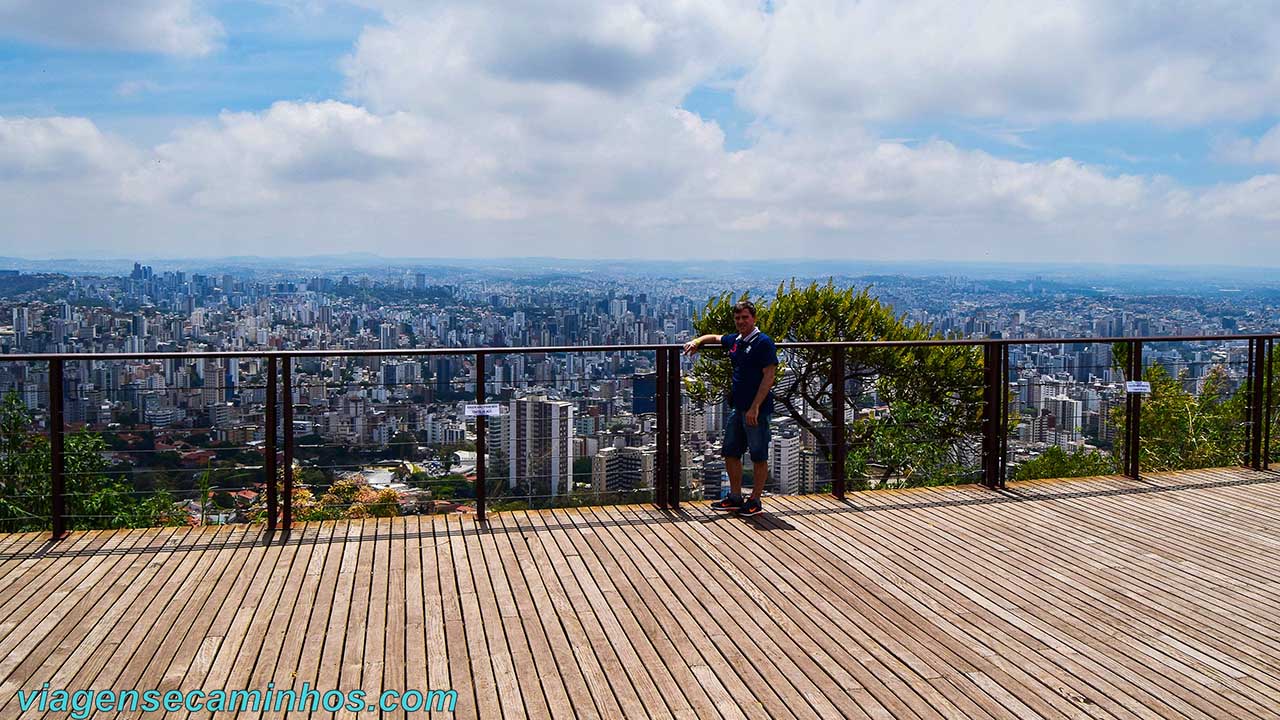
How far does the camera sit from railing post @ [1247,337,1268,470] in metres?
7.54

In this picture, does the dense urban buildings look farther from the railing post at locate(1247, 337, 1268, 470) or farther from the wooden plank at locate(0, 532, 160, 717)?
the wooden plank at locate(0, 532, 160, 717)

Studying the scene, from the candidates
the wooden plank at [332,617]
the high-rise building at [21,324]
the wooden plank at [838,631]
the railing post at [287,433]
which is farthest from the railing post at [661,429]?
the high-rise building at [21,324]

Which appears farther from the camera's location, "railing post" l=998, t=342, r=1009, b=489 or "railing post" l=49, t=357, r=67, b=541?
"railing post" l=998, t=342, r=1009, b=489

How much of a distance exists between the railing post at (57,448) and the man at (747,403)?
3.48 metres

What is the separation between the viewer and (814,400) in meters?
12.9

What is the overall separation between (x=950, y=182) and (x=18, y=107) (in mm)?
30382

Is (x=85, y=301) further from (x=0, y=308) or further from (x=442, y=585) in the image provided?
(x=442, y=585)

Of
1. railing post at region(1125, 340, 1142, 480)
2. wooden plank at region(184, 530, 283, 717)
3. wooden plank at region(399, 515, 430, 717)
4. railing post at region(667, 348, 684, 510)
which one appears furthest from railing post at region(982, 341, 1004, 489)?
wooden plank at region(184, 530, 283, 717)

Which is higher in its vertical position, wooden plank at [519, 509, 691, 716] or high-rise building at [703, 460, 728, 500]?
high-rise building at [703, 460, 728, 500]

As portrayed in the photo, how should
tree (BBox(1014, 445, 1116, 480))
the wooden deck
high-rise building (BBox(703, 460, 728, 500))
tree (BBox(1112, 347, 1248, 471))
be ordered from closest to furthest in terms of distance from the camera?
the wooden deck → high-rise building (BBox(703, 460, 728, 500)) → tree (BBox(1112, 347, 1248, 471)) → tree (BBox(1014, 445, 1116, 480))

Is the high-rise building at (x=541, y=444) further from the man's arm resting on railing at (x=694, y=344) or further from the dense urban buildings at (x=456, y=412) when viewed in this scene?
the man's arm resting on railing at (x=694, y=344)

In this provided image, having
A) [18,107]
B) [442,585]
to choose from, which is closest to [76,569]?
[442,585]

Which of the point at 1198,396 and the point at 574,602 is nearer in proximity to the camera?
the point at 574,602

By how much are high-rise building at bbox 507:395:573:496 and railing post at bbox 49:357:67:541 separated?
96.4 inches
